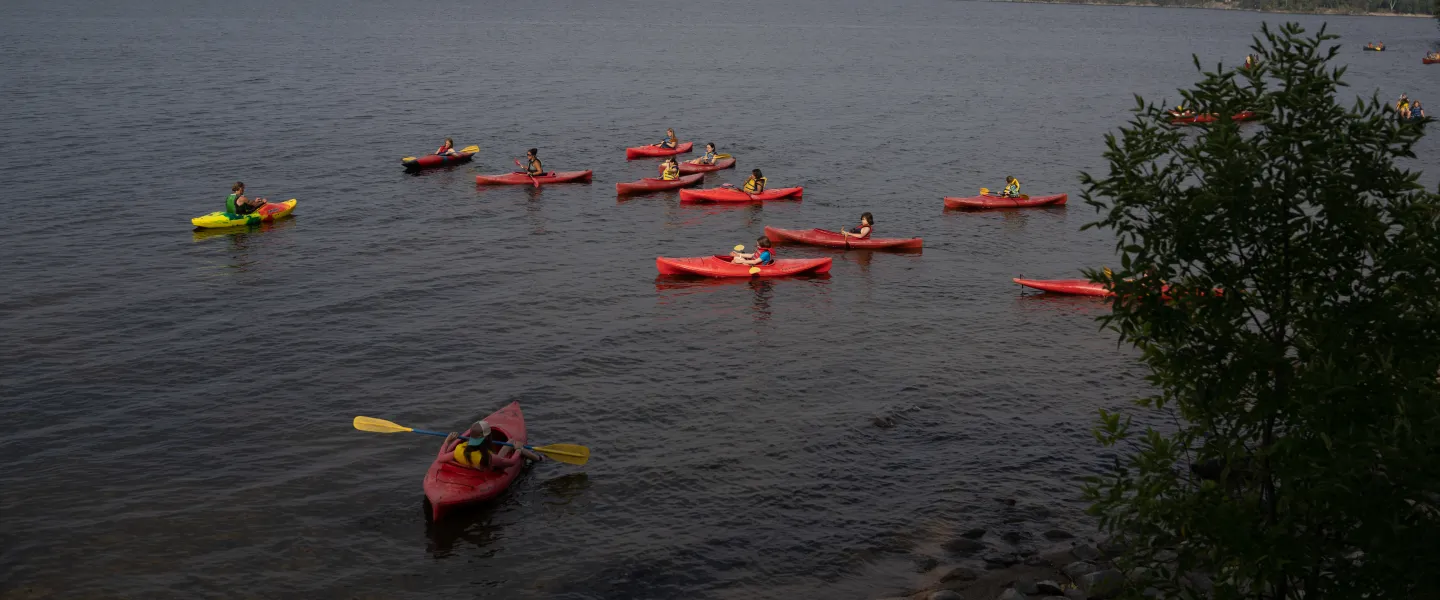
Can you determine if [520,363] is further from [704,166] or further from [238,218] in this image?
[704,166]

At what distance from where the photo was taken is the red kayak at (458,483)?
20.8 meters

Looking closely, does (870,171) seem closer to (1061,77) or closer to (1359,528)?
(1359,528)

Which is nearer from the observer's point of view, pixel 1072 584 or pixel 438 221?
pixel 1072 584

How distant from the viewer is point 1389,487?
960 centimetres

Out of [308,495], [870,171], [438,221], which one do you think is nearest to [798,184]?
[870,171]

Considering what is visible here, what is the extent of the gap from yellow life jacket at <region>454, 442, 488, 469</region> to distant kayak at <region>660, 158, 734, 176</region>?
106ft

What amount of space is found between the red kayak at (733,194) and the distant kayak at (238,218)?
619 inches

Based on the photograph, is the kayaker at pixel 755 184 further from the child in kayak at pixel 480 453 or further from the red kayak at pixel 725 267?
the child in kayak at pixel 480 453

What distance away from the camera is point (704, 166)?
178ft

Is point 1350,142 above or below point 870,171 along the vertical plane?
above

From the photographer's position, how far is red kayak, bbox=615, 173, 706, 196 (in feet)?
161

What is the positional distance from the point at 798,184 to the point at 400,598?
3652cm

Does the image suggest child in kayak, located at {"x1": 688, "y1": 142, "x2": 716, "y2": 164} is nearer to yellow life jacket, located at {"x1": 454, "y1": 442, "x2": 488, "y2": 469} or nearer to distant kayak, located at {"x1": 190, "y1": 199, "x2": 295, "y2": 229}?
distant kayak, located at {"x1": 190, "y1": 199, "x2": 295, "y2": 229}

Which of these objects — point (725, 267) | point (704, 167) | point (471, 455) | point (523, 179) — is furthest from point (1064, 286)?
point (523, 179)
